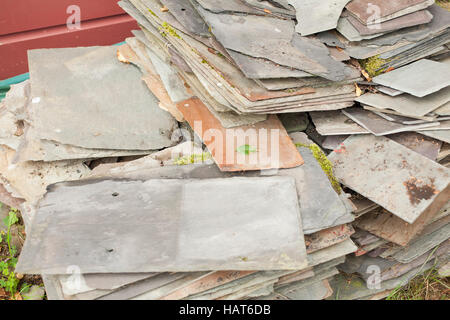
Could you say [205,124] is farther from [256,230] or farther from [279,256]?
[279,256]

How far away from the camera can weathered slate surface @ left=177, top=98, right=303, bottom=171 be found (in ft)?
9.40

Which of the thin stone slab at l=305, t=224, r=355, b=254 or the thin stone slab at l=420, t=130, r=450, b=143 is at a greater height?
the thin stone slab at l=420, t=130, r=450, b=143

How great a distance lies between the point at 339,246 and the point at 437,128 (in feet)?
3.51

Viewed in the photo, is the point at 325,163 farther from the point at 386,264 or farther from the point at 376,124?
the point at 386,264

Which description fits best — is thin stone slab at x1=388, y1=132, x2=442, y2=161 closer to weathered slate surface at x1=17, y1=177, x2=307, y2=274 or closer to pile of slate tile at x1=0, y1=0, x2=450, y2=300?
pile of slate tile at x1=0, y1=0, x2=450, y2=300

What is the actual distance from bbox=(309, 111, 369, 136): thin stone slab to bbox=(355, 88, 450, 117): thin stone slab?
7.0 inches

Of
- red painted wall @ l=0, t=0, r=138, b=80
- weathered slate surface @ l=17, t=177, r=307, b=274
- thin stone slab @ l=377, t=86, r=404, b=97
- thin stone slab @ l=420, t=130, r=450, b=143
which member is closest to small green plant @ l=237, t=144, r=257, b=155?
weathered slate surface @ l=17, t=177, r=307, b=274

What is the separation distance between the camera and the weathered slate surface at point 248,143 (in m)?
2.87

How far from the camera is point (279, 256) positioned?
2.37 metres

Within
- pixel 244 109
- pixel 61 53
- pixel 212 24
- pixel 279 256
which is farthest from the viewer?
pixel 61 53

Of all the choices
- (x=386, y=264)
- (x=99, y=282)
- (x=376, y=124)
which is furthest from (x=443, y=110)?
(x=99, y=282)

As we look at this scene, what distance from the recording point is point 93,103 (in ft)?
11.7
